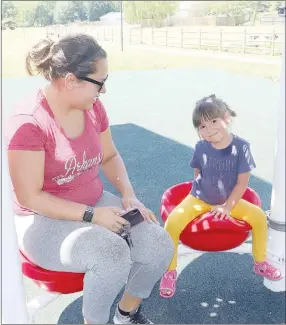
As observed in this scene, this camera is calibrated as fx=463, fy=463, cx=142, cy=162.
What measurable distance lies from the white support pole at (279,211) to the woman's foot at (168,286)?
0.49 meters

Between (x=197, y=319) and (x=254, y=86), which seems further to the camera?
(x=254, y=86)

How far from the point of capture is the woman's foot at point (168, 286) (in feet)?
7.42

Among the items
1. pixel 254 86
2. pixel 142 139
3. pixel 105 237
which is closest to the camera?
pixel 105 237

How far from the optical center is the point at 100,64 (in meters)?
1.82

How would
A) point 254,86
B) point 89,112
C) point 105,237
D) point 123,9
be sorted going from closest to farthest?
point 105,237
point 89,112
point 123,9
point 254,86

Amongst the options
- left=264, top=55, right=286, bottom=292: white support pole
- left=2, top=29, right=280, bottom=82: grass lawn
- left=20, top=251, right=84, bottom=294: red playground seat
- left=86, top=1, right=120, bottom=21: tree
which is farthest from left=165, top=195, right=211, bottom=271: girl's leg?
left=2, top=29, right=280, bottom=82: grass lawn

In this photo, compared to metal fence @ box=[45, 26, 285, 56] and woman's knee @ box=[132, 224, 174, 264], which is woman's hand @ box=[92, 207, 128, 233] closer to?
woman's knee @ box=[132, 224, 174, 264]

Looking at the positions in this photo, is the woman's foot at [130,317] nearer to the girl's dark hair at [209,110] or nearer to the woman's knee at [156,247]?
the woman's knee at [156,247]

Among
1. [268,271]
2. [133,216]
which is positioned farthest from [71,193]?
[268,271]

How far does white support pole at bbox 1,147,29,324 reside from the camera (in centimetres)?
148

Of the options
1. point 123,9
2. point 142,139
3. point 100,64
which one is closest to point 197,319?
point 100,64

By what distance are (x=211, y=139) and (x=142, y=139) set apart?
314 centimetres

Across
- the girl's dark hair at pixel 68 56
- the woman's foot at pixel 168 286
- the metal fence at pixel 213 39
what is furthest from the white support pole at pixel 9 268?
the metal fence at pixel 213 39

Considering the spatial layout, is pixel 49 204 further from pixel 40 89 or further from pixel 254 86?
pixel 254 86
